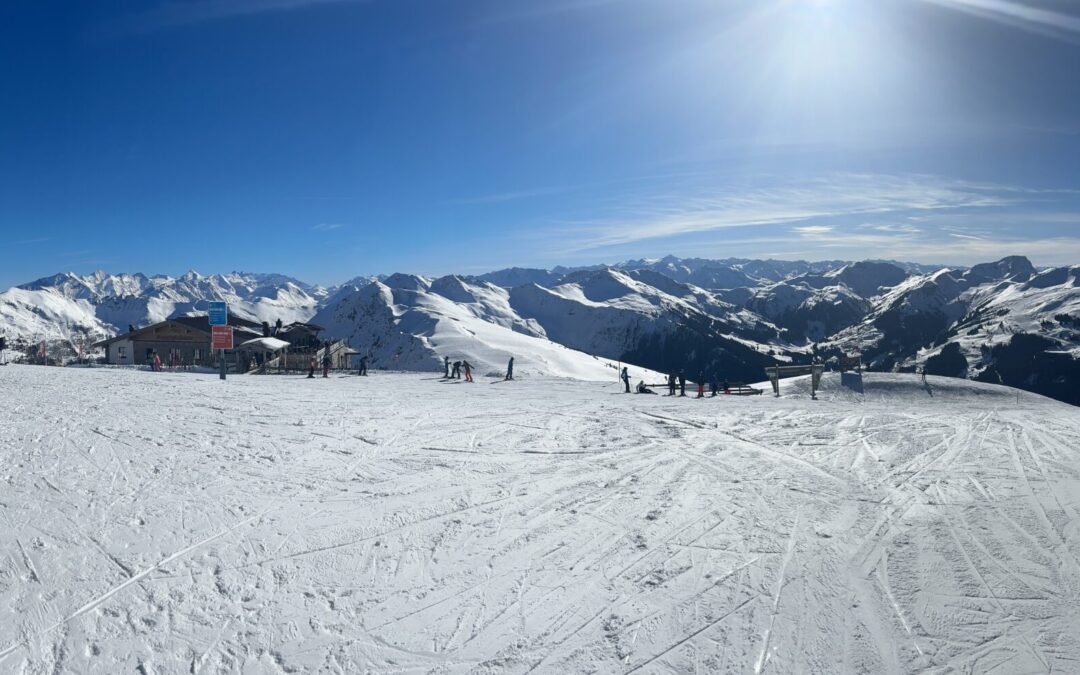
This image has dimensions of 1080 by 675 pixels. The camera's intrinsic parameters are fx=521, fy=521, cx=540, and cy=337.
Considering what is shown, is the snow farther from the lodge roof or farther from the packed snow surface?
the packed snow surface

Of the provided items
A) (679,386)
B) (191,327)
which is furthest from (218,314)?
(191,327)

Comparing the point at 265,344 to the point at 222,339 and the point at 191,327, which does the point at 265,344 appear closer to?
the point at 191,327

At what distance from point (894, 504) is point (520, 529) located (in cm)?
686

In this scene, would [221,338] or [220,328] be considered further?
[220,328]

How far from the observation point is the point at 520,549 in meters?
7.37

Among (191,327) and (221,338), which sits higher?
(191,327)

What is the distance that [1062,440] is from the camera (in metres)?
14.0

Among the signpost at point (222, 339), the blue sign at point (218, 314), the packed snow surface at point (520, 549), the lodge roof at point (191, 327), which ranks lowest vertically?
the packed snow surface at point (520, 549)

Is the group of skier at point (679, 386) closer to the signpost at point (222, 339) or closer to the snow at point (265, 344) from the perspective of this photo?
the signpost at point (222, 339)

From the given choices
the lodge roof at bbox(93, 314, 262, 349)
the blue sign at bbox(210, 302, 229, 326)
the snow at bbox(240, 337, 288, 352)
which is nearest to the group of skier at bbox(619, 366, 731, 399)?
the blue sign at bbox(210, 302, 229, 326)

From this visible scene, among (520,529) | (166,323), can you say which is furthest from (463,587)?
(166,323)

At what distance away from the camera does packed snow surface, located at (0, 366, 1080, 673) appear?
17.5ft

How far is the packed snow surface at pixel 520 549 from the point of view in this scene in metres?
5.34

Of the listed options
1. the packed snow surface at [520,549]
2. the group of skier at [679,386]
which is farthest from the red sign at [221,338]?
the group of skier at [679,386]
